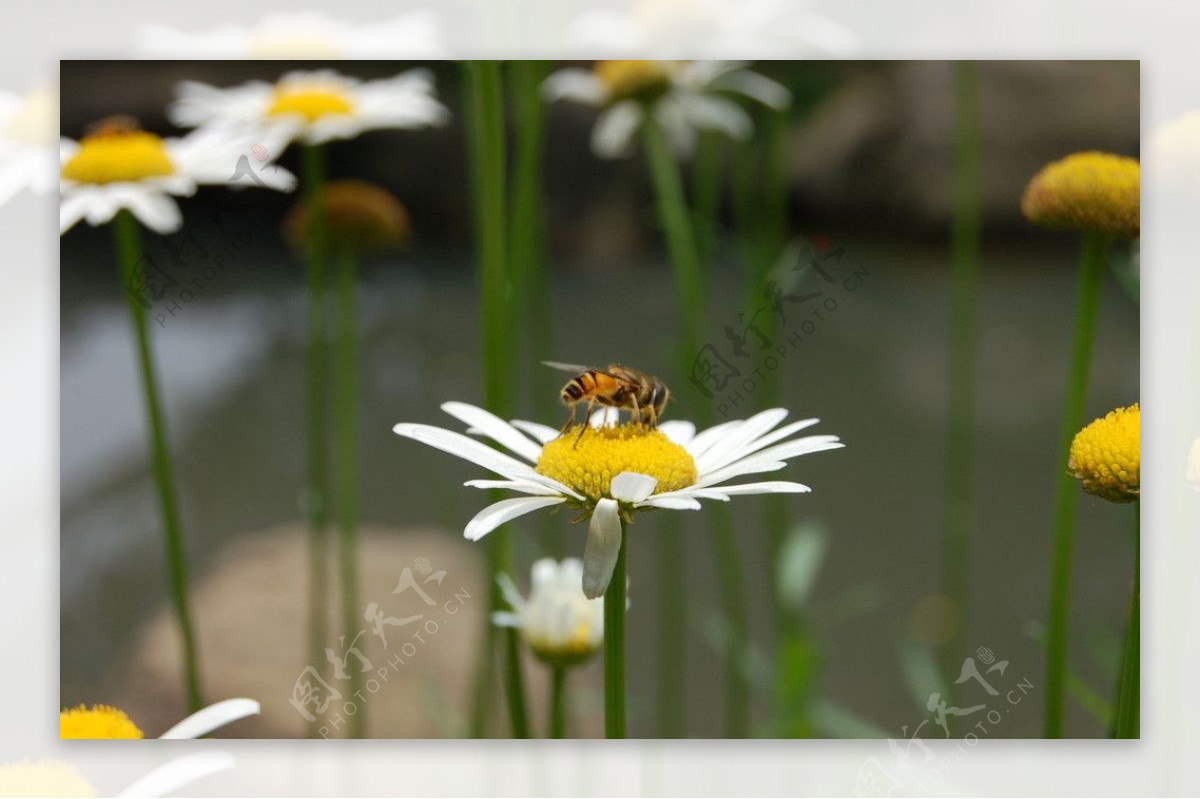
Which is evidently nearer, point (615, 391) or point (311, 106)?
point (615, 391)

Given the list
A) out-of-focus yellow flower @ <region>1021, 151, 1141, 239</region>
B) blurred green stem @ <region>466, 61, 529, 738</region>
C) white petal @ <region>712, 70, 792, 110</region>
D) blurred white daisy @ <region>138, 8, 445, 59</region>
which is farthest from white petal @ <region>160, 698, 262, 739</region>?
out-of-focus yellow flower @ <region>1021, 151, 1141, 239</region>

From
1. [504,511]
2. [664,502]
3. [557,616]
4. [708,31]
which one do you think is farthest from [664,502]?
[708,31]

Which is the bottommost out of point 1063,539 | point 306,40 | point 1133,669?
point 1133,669

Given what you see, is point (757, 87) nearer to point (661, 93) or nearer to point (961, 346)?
point (661, 93)

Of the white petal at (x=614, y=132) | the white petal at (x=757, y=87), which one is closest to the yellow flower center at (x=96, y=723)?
the white petal at (x=614, y=132)

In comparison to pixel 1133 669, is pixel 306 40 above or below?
above

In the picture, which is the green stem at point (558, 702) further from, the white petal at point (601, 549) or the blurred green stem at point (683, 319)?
the white petal at point (601, 549)

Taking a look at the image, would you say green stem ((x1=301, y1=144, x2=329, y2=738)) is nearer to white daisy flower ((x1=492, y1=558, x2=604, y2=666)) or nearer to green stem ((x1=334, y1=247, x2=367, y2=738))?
green stem ((x1=334, y1=247, x2=367, y2=738))
